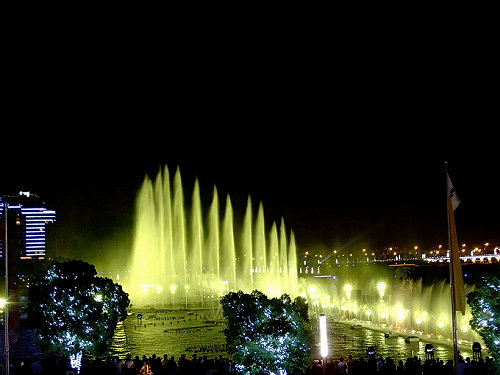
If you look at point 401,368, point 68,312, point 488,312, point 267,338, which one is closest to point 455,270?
point 488,312

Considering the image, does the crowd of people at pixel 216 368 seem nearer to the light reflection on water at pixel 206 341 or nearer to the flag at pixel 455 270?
the flag at pixel 455 270

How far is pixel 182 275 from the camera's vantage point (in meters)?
58.7

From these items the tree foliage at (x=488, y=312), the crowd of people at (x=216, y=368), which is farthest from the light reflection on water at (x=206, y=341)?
the tree foliage at (x=488, y=312)

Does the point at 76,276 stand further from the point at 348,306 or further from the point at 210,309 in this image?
the point at 210,309

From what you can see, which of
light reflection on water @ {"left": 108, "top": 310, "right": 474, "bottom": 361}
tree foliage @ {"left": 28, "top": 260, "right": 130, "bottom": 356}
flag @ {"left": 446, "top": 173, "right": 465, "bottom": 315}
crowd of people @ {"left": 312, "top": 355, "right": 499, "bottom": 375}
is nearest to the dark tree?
tree foliage @ {"left": 28, "top": 260, "right": 130, "bottom": 356}

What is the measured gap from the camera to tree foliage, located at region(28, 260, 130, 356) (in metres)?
19.4

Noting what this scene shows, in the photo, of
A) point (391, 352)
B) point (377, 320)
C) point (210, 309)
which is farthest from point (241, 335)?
point (210, 309)

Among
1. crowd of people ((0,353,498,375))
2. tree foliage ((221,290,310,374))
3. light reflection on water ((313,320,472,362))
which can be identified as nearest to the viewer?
tree foliage ((221,290,310,374))

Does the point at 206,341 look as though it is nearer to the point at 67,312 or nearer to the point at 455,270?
the point at 67,312

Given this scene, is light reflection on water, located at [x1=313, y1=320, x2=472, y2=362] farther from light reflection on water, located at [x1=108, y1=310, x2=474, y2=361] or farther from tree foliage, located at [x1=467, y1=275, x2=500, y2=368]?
tree foliage, located at [x1=467, y1=275, x2=500, y2=368]

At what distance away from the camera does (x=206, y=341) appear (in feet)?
106

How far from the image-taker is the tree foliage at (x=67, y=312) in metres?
19.4

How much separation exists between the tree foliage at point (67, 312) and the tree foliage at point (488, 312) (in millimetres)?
11128

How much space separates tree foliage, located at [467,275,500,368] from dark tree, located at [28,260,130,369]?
11122mm
